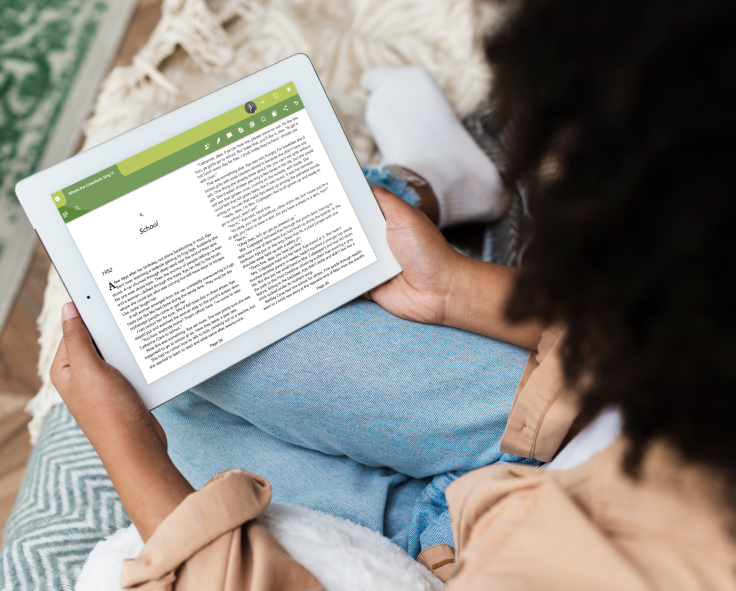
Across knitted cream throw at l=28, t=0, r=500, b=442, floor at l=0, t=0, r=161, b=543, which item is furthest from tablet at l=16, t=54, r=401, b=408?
floor at l=0, t=0, r=161, b=543

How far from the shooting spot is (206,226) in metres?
0.54

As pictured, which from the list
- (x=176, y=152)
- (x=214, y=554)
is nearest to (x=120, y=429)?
(x=214, y=554)

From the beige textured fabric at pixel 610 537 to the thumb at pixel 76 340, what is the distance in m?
0.40

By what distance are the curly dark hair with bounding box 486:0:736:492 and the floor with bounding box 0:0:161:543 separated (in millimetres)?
1037

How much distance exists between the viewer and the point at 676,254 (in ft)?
0.81

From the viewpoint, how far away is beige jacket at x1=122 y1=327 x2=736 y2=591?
0.31 meters

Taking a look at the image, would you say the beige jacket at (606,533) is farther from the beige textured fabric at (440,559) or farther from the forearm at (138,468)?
the forearm at (138,468)

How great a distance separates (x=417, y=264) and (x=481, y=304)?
0.29 ft

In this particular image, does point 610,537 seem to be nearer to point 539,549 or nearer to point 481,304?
point 539,549

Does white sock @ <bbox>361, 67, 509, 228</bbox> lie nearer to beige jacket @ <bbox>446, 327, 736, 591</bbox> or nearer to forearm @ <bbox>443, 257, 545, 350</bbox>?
forearm @ <bbox>443, 257, 545, 350</bbox>

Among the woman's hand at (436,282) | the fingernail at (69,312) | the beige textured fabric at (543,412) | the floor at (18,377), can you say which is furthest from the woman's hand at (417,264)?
the floor at (18,377)

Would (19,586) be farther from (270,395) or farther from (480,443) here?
(480,443)

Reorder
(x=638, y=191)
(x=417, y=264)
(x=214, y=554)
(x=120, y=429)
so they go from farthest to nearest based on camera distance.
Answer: (x=417, y=264), (x=120, y=429), (x=214, y=554), (x=638, y=191)

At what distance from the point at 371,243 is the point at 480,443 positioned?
0.85 feet
